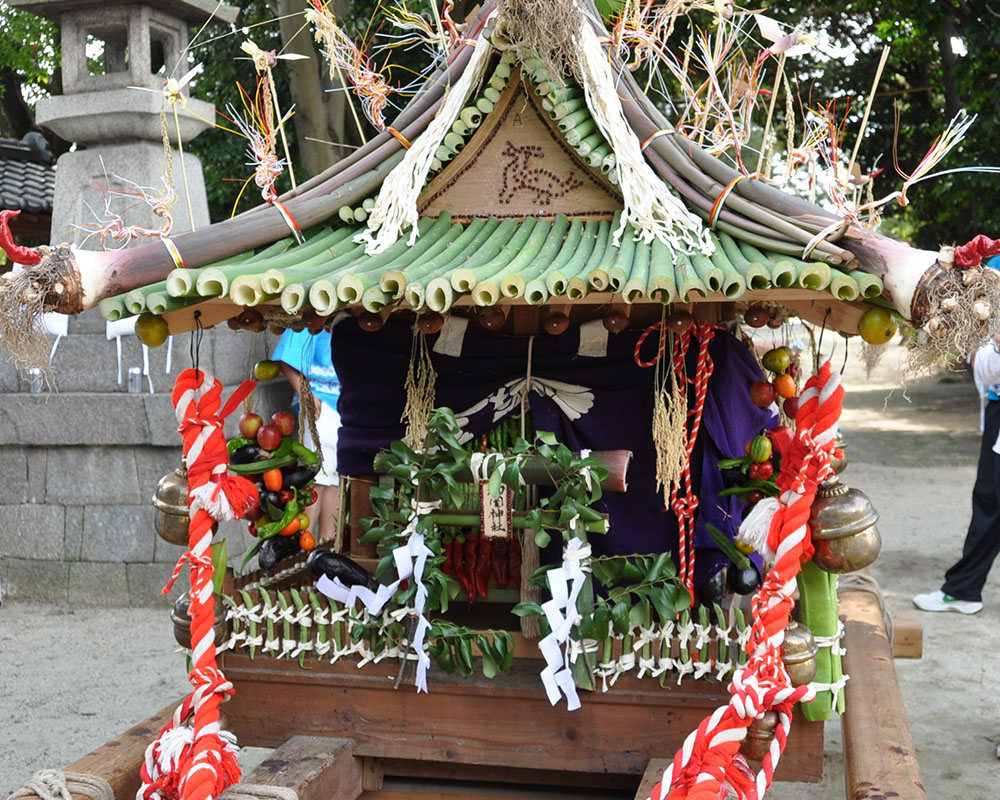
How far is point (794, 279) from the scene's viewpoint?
2334 mm

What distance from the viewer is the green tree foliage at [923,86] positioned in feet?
37.0

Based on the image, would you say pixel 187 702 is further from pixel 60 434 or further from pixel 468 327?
pixel 60 434

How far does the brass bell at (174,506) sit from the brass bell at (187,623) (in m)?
0.19

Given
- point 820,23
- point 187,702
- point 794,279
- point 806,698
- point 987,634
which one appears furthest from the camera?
point 820,23

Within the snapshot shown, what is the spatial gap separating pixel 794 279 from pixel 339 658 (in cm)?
173

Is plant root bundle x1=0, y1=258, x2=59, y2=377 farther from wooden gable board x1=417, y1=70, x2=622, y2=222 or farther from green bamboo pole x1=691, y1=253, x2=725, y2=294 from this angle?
green bamboo pole x1=691, y1=253, x2=725, y2=294

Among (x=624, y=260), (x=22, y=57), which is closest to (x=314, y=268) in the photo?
(x=624, y=260)

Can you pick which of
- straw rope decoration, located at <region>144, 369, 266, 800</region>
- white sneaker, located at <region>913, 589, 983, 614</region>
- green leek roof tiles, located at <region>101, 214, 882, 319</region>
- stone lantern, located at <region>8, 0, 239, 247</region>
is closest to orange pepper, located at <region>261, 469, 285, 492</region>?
straw rope decoration, located at <region>144, 369, 266, 800</region>

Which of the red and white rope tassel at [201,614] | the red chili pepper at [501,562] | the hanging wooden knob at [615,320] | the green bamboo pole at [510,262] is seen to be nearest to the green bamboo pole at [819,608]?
the hanging wooden knob at [615,320]

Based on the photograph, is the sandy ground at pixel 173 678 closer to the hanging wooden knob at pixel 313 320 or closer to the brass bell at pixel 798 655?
the brass bell at pixel 798 655

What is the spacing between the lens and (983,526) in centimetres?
625

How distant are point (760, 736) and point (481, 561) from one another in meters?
1.08

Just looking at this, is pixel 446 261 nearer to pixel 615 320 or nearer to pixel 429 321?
pixel 429 321

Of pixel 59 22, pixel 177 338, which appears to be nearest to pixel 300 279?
pixel 177 338
